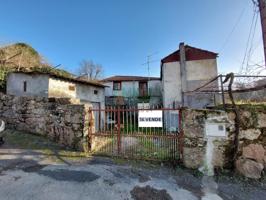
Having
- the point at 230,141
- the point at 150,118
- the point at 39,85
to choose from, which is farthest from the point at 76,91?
the point at 230,141

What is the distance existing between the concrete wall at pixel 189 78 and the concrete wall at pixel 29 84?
31.9ft

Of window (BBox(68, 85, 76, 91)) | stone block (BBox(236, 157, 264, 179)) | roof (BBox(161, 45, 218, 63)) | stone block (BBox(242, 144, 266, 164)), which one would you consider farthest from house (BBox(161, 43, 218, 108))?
stone block (BBox(236, 157, 264, 179))

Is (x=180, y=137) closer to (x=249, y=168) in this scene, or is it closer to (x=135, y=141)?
(x=249, y=168)

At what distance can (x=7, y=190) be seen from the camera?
11.7ft

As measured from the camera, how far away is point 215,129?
4.87m

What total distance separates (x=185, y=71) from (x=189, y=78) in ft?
2.28

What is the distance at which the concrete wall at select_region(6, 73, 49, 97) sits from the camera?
35.9 ft

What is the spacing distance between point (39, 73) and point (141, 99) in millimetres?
14157

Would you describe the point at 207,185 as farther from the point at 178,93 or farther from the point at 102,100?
the point at 102,100

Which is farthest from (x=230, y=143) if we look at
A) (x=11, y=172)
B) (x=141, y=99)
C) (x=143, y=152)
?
(x=141, y=99)

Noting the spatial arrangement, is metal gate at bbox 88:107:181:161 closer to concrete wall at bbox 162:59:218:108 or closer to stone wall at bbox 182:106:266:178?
stone wall at bbox 182:106:266:178

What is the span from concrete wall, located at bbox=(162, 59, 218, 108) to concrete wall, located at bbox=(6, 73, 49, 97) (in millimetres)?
9710

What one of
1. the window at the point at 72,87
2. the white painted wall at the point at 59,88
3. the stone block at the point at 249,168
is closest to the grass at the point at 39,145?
the white painted wall at the point at 59,88

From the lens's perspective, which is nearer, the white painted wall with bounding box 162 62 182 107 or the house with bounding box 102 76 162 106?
the white painted wall with bounding box 162 62 182 107
